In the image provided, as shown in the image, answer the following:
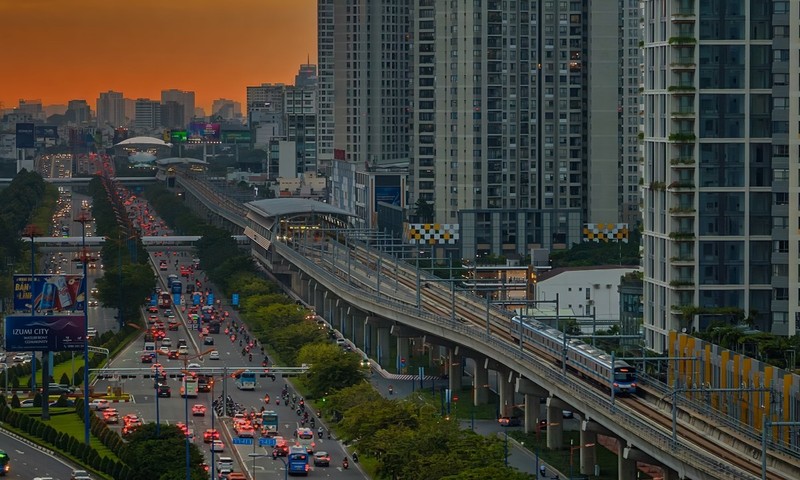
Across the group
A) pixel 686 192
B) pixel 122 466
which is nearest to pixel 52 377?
pixel 122 466

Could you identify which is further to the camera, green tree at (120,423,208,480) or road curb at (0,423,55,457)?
road curb at (0,423,55,457)

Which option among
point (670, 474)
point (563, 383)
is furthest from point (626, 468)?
point (563, 383)

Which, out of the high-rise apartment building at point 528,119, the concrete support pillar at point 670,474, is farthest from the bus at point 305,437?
the high-rise apartment building at point 528,119

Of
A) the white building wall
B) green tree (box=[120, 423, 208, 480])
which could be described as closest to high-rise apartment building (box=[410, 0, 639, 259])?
the white building wall

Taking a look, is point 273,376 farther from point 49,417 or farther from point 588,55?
point 588,55

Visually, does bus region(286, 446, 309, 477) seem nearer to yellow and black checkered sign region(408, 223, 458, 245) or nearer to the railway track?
the railway track

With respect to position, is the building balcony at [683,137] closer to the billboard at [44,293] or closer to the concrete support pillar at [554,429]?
the concrete support pillar at [554,429]
